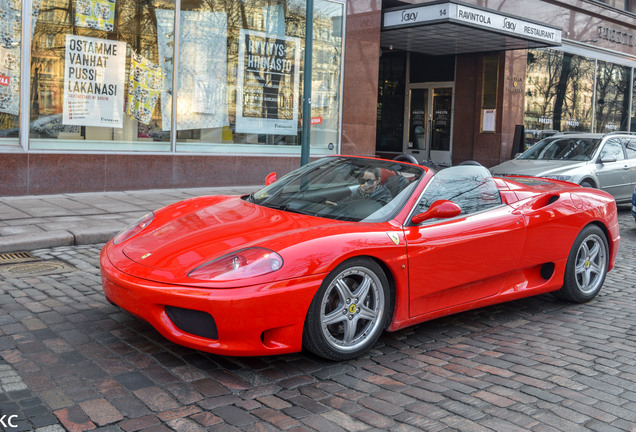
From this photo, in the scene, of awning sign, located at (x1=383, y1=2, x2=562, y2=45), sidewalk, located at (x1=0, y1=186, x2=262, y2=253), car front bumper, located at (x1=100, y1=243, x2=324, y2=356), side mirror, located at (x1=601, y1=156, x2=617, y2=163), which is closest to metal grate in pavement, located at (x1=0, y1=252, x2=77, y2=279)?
sidewalk, located at (x1=0, y1=186, x2=262, y2=253)

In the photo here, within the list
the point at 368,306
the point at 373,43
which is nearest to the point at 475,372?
the point at 368,306

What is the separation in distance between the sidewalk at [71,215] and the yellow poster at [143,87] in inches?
57.3

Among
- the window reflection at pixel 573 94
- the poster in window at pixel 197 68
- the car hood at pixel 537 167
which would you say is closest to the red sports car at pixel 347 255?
the car hood at pixel 537 167

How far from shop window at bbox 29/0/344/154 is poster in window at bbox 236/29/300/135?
21mm

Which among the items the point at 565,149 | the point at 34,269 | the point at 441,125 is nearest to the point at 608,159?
the point at 565,149

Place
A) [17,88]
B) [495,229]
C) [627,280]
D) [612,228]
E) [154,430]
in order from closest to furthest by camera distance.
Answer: [154,430], [495,229], [612,228], [627,280], [17,88]

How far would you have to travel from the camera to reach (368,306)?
4.09m

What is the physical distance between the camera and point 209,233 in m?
4.15

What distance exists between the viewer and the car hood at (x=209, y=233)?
3.85 m

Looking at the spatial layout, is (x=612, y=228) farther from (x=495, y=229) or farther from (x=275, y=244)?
(x=275, y=244)

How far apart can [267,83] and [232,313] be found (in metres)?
10.6

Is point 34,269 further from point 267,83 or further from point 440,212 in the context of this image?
point 267,83

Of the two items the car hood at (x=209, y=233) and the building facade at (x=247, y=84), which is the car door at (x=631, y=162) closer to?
the building facade at (x=247, y=84)

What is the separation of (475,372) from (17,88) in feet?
29.6
